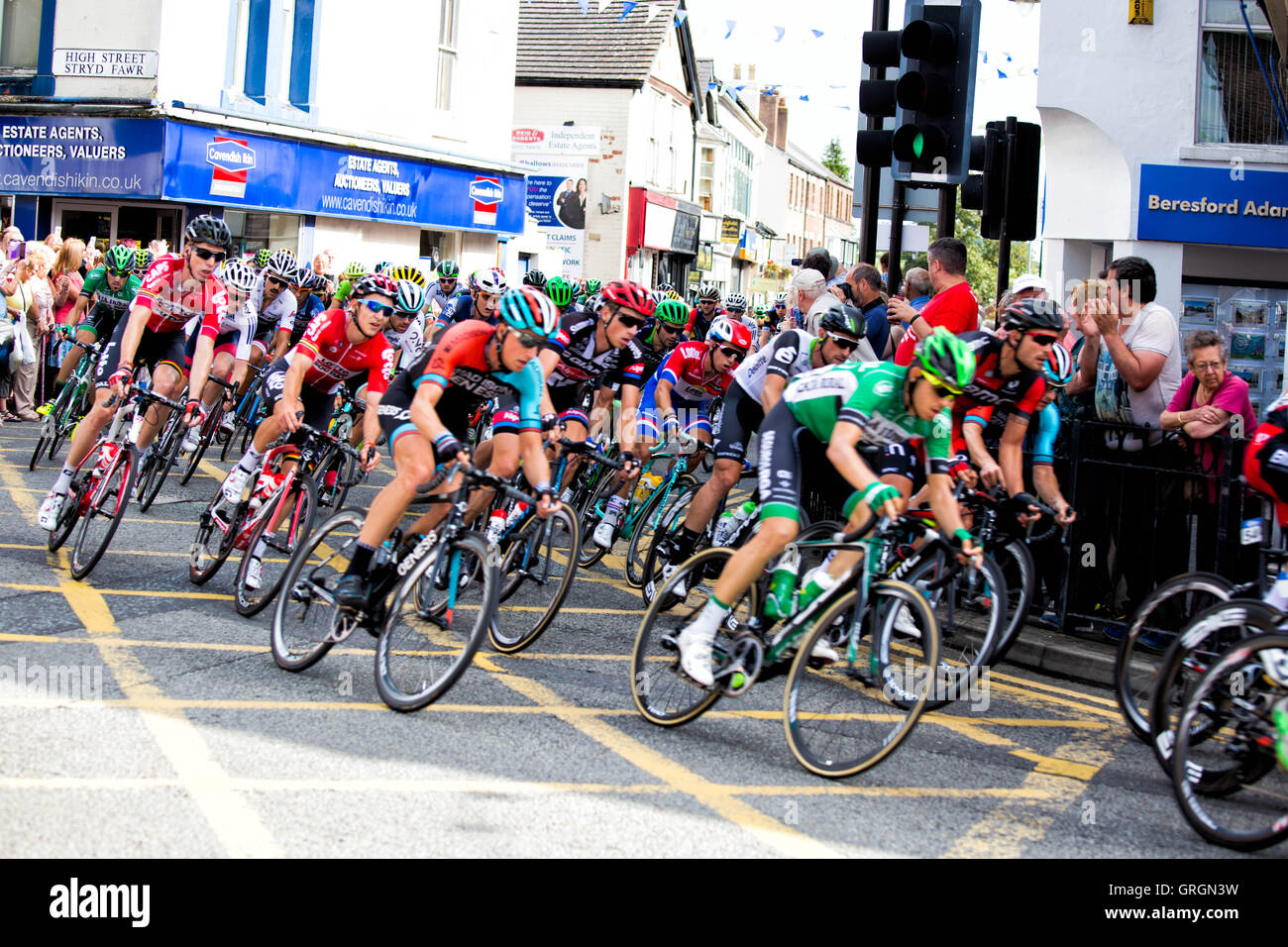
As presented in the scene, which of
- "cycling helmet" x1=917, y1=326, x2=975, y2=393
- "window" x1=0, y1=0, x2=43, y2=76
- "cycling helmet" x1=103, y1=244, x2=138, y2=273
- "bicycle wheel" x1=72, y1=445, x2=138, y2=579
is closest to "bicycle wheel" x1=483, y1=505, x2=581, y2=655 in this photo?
"cycling helmet" x1=917, y1=326, x2=975, y2=393

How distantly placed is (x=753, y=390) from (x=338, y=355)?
2.50m

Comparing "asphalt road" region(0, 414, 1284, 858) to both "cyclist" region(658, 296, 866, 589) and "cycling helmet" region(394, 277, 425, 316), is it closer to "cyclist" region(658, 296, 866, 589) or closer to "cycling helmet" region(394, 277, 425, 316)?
"cyclist" region(658, 296, 866, 589)

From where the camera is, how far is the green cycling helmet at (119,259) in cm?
1459

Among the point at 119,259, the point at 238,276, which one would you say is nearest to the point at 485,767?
the point at 238,276

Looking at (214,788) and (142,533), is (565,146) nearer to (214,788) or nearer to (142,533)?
(142,533)

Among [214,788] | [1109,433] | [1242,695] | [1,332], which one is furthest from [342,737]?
[1,332]

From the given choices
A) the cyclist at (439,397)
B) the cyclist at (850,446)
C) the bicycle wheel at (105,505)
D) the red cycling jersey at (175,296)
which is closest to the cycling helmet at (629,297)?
the cyclist at (439,397)

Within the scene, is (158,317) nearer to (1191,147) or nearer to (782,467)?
(782,467)

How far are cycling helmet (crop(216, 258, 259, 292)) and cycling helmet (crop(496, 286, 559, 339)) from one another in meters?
4.17

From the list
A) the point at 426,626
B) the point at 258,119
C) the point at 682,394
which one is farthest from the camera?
the point at 258,119

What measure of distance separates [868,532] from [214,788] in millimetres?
2729

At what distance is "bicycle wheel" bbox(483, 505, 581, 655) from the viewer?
7.29m

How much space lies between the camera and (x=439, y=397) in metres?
6.55

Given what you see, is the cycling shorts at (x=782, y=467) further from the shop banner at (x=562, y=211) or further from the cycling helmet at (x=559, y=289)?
the shop banner at (x=562, y=211)
